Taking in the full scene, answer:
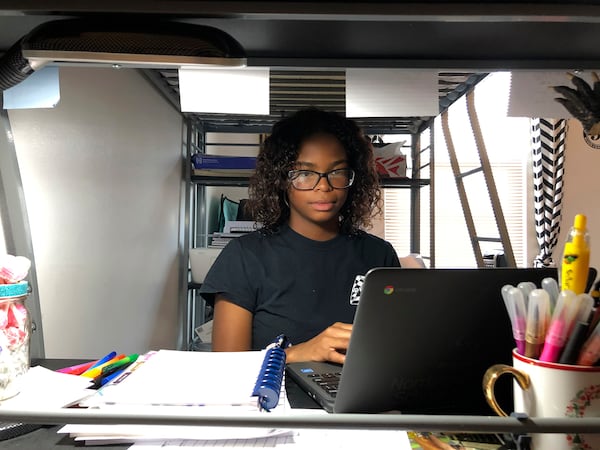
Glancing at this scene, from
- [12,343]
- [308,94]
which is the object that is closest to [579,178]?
[308,94]

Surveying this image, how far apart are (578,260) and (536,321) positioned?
61mm

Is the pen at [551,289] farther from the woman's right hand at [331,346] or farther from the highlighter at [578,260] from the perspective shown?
the woman's right hand at [331,346]

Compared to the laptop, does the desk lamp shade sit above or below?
above

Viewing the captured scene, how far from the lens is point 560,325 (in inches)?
14.6

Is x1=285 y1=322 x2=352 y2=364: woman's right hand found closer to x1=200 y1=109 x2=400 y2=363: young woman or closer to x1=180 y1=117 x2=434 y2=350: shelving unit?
x1=200 y1=109 x2=400 y2=363: young woman

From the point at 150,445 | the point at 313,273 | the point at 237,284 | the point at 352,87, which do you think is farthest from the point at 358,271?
the point at 150,445

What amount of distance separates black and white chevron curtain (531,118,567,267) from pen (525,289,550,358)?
2.26 m

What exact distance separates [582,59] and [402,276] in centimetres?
35

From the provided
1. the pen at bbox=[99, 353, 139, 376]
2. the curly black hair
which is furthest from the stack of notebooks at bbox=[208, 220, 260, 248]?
the pen at bbox=[99, 353, 139, 376]

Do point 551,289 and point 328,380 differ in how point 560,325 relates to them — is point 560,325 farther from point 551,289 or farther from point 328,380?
point 328,380

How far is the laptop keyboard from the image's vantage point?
0.59 m

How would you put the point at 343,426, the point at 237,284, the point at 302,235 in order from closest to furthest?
1. the point at 343,426
2. the point at 237,284
3. the point at 302,235

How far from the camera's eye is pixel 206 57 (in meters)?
0.42

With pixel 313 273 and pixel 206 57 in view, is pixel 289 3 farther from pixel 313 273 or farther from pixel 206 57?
pixel 313 273
